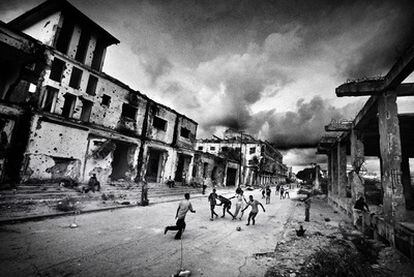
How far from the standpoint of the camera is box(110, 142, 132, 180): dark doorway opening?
18419mm

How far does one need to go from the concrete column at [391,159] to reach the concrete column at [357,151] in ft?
15.8

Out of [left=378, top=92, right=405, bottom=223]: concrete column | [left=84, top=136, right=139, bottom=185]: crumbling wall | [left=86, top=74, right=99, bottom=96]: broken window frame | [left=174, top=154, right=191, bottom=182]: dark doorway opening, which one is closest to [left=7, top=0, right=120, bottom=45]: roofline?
[left=86, top=74, right=99, bottom=96]: broken window frame

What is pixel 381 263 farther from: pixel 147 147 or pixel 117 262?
pixel 147 147

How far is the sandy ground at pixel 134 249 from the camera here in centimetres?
434

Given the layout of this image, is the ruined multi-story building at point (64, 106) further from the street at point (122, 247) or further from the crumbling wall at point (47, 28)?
the street at point (122, 247)

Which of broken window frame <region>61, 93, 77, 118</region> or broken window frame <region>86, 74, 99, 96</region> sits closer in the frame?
broken window frame <region>61, 93, 77, 118</region>

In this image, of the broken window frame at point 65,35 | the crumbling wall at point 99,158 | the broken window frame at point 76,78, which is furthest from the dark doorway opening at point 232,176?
the broken window frame at point 65,35

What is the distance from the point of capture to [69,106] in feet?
46.7

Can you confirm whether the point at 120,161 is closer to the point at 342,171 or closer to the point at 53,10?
the point at 53,10

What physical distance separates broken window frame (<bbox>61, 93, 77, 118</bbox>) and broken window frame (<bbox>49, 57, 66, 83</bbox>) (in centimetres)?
122

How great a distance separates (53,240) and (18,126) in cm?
901

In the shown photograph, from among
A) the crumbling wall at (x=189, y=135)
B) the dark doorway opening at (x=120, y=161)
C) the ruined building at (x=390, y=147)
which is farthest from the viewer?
the crumbling wall at (x=189, y=135)

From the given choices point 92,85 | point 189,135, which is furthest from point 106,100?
point 189,135

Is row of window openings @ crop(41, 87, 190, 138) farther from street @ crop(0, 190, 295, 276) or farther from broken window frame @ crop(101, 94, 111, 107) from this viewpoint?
street @ crop(0, 190, 295, 276)
